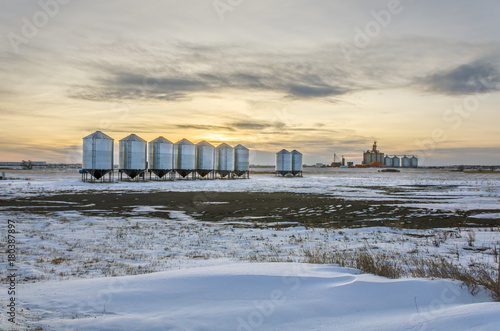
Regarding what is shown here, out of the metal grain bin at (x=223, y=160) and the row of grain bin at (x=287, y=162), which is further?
the row of grain bin at (x=287, y=162)

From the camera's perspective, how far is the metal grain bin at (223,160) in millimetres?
72812

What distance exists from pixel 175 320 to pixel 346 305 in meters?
2.68

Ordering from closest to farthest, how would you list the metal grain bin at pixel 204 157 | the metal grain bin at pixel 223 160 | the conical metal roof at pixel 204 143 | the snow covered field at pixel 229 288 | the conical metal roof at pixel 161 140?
the snow covered field at pixel 229 288 → the conical metal roof at pixel 161 140 → the metal grain bin at pixel 204 157 → the conical metal roof at pixel 204 143 → the metal grain bin at pixel 223 160

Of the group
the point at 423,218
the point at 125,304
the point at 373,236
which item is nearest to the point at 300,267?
the point at 125,304

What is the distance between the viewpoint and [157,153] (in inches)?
2414

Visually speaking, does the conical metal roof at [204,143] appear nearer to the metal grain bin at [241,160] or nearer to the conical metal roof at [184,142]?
the conical metal roof at [184,142]

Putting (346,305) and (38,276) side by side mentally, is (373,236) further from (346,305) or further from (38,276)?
(38,276)

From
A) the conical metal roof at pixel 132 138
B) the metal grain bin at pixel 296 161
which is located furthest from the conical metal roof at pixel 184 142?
the metal grain bin at pixel 296 161

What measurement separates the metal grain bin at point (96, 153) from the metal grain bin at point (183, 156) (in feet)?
47.9

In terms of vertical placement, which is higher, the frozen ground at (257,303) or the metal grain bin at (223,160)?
the metal grain bin at (223,160)

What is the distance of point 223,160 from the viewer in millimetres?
73000

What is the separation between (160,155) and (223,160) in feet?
50.6

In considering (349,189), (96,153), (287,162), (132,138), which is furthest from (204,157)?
(349,189)

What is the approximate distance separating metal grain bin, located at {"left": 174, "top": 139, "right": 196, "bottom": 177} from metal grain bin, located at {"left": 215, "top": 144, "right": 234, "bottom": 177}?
7.62m
